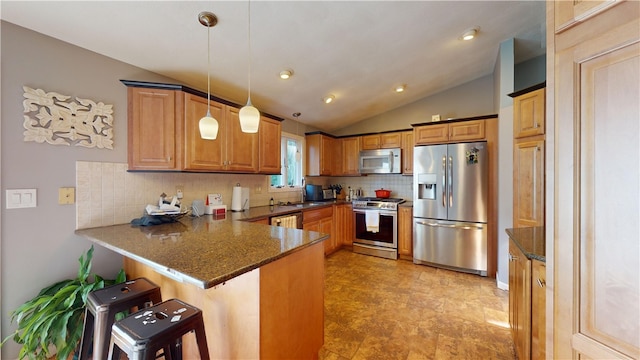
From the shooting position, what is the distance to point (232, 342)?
1.28 m

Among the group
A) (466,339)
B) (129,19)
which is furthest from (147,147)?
(466,339)

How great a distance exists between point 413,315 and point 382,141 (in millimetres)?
2930

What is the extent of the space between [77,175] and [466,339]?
336 centimetres

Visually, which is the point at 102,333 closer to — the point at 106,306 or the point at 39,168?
the point at 106,306

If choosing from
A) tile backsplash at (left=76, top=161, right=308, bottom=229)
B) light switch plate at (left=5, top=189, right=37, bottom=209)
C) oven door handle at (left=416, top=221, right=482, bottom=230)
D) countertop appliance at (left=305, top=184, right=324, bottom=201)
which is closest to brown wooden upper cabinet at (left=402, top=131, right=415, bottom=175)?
oven door handle at (left=416, top=221, right=482, bottom=230)

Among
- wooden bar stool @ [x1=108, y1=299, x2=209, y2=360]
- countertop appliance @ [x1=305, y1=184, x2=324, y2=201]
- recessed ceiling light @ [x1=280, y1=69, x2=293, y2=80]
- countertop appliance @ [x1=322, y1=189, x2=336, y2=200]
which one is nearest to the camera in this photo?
wooden bar stool @ [x1=108, y1=299, x2=209, y2=360]

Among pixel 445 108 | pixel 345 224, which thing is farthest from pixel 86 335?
pixel 445 108

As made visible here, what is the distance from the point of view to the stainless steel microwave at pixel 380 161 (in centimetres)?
416

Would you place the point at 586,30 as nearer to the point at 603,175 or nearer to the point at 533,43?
the point at 603,175

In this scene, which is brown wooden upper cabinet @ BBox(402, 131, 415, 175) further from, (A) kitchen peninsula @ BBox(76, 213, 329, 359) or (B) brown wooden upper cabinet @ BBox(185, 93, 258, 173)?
(A) kitchen peninsula @ BBox(76, 213, 329, 359)

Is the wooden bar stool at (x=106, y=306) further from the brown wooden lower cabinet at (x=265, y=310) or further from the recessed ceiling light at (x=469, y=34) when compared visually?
the recessed ceiling light at (x=469, y=34)

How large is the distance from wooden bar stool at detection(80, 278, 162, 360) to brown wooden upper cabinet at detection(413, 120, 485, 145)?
3.67 meters

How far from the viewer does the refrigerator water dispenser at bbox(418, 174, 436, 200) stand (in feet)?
11.4

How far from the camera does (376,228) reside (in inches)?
155
